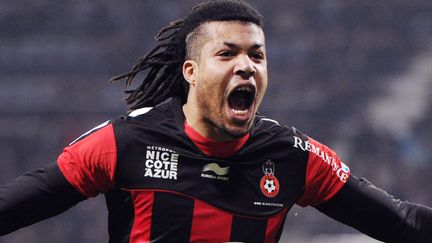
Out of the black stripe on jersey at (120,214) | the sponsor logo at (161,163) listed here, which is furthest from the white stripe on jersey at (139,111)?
the black stripe on jersey at (120,214)

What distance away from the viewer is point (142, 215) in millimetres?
2980

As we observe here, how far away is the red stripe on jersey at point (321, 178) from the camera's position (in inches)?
123

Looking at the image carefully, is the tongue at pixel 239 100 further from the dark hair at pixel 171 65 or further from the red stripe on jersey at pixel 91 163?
Answer: the red stripe on jersey at pixel 91 163

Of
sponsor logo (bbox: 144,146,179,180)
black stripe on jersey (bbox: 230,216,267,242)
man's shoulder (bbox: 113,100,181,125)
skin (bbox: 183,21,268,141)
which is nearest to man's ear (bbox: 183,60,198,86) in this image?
skin (bbox: 183,21,268,141)

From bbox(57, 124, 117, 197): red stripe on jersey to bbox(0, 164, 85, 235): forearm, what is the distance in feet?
0.10

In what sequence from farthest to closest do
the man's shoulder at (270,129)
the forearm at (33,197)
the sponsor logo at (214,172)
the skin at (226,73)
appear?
the man's shoulder at (270,129) < the sponsor logo at (214,172) < the skin at (226,73) < the forearm at (33,197)

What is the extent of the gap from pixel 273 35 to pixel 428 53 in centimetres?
165

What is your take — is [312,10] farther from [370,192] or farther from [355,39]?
[370,192]

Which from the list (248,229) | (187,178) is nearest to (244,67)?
(187,178)

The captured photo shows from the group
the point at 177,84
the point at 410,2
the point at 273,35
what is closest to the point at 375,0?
the point at 410,2

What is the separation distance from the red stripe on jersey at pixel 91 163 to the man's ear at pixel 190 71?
1.06 ft

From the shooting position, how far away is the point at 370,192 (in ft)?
10.3

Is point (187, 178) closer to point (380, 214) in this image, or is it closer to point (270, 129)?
point (270, 129)

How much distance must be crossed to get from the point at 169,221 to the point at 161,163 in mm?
187
